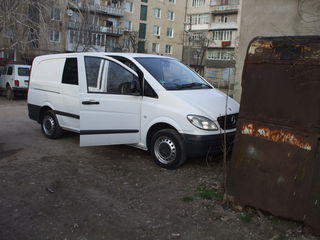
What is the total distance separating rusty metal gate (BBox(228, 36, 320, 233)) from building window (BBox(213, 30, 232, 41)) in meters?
56.3

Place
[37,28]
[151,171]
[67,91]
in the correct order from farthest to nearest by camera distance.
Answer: [37,28] → [67,91] → [151,171]

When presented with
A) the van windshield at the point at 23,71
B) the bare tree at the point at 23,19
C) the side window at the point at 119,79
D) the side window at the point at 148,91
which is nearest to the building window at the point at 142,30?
the bare tree at the point at 23,19

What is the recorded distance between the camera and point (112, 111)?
5918mm

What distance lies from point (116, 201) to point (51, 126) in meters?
3.75

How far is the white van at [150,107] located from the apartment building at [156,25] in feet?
153

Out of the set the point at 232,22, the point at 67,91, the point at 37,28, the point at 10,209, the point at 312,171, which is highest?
the point at 232,22

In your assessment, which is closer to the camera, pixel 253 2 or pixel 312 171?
pixel 312 171

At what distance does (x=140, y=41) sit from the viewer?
56.1 metres

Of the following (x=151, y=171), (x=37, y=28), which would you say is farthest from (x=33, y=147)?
(x=37, y=28)

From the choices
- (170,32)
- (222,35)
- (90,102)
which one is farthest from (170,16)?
(90,102)

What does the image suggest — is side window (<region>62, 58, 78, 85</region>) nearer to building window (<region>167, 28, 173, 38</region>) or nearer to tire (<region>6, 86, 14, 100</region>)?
tire (<region>6, 86, 14, 100</region>)

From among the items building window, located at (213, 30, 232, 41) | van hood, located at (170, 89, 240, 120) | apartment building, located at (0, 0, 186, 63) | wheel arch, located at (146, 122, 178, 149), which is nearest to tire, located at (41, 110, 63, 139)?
wheel arch, located at (146, 122, 178, 149)

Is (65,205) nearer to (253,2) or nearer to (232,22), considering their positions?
(253,2)

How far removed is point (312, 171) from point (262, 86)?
1.04 m
